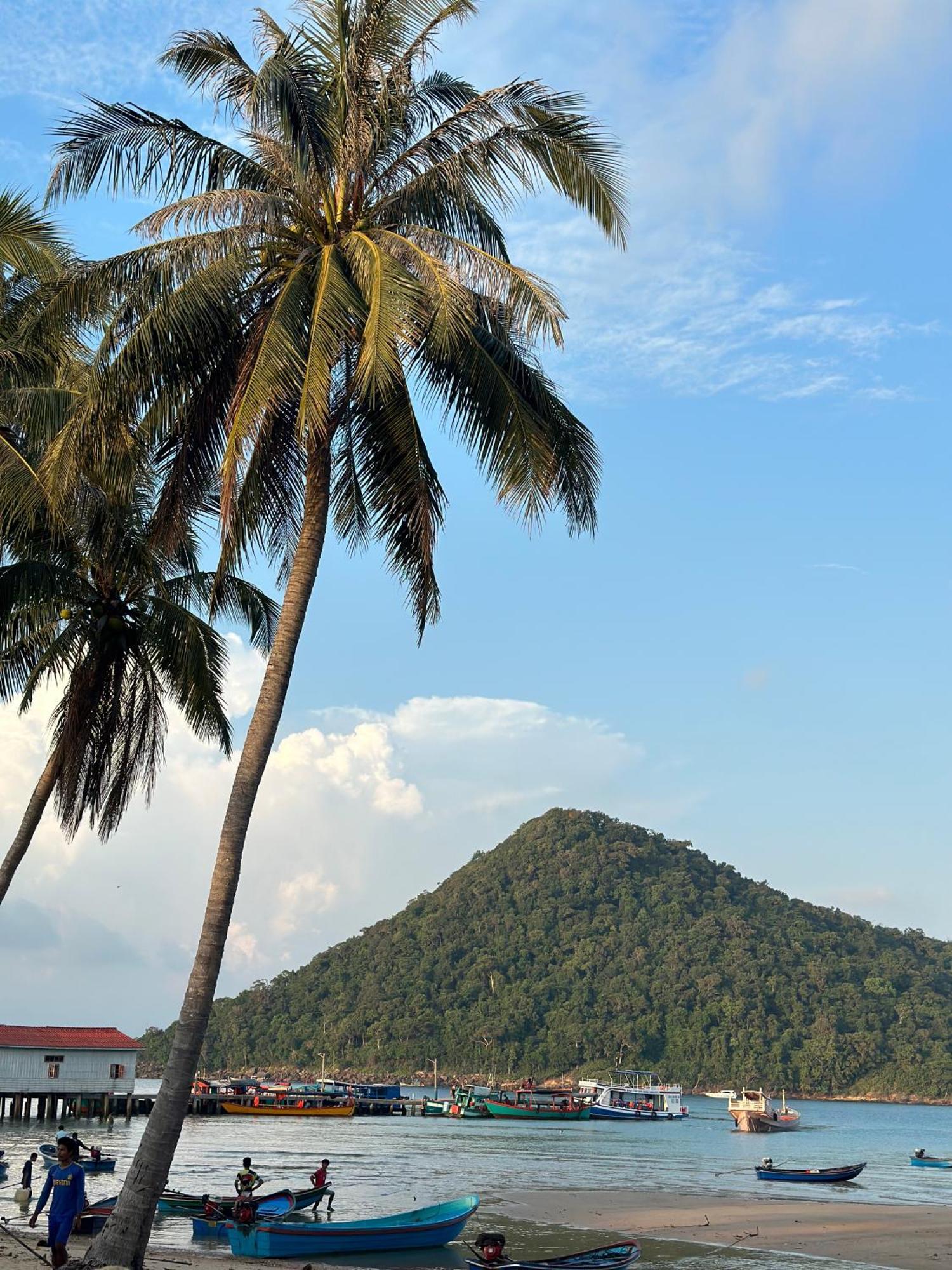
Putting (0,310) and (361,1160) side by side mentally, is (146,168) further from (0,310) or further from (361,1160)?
(361,1160)

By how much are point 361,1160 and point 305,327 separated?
151 ft

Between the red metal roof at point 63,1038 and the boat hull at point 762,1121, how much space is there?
42275mm

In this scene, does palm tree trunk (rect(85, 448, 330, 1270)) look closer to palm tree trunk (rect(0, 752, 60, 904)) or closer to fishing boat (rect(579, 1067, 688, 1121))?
palm tree trunk (rect(0, 752, 60, 904))

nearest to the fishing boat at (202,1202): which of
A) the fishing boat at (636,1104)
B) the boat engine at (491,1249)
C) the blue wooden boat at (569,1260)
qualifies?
the blue wooden boat at (569,1260)

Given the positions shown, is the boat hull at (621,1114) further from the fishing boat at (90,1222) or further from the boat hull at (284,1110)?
the fishing boat at (90,1222)

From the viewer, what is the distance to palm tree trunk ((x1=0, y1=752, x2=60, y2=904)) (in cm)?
2184

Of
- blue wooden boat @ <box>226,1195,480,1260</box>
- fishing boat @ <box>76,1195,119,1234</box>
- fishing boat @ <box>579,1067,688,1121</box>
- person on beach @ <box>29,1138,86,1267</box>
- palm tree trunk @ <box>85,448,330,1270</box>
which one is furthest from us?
fishing boat @ <box>579,1067,688,1121</box>

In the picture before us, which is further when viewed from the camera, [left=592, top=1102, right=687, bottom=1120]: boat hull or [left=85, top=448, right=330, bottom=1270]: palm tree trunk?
[left=592, top=1102, right=687, bottom=1120]: boat hull

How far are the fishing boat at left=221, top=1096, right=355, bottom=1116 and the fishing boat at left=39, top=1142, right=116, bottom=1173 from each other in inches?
1690

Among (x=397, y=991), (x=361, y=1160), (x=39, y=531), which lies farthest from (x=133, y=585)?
(x=397, y=991)

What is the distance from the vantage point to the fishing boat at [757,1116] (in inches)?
3433

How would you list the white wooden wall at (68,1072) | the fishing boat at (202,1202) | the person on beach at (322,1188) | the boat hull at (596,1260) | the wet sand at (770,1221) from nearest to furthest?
the boat hull at (596,1260) < the fishing boat at (202,1202) < the wet sand at (770,1221) < the person on beach at (322,1188) < the white wooden wall at (68,1072)

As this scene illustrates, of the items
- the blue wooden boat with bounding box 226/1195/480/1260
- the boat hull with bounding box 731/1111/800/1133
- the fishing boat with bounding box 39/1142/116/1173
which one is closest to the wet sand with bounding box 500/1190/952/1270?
the blue wooden boat with bounding box 226/1195/480/1260

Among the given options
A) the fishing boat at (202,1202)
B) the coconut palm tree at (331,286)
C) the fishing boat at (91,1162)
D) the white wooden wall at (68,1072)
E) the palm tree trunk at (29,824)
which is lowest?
the fishing boat at (91,1162)
